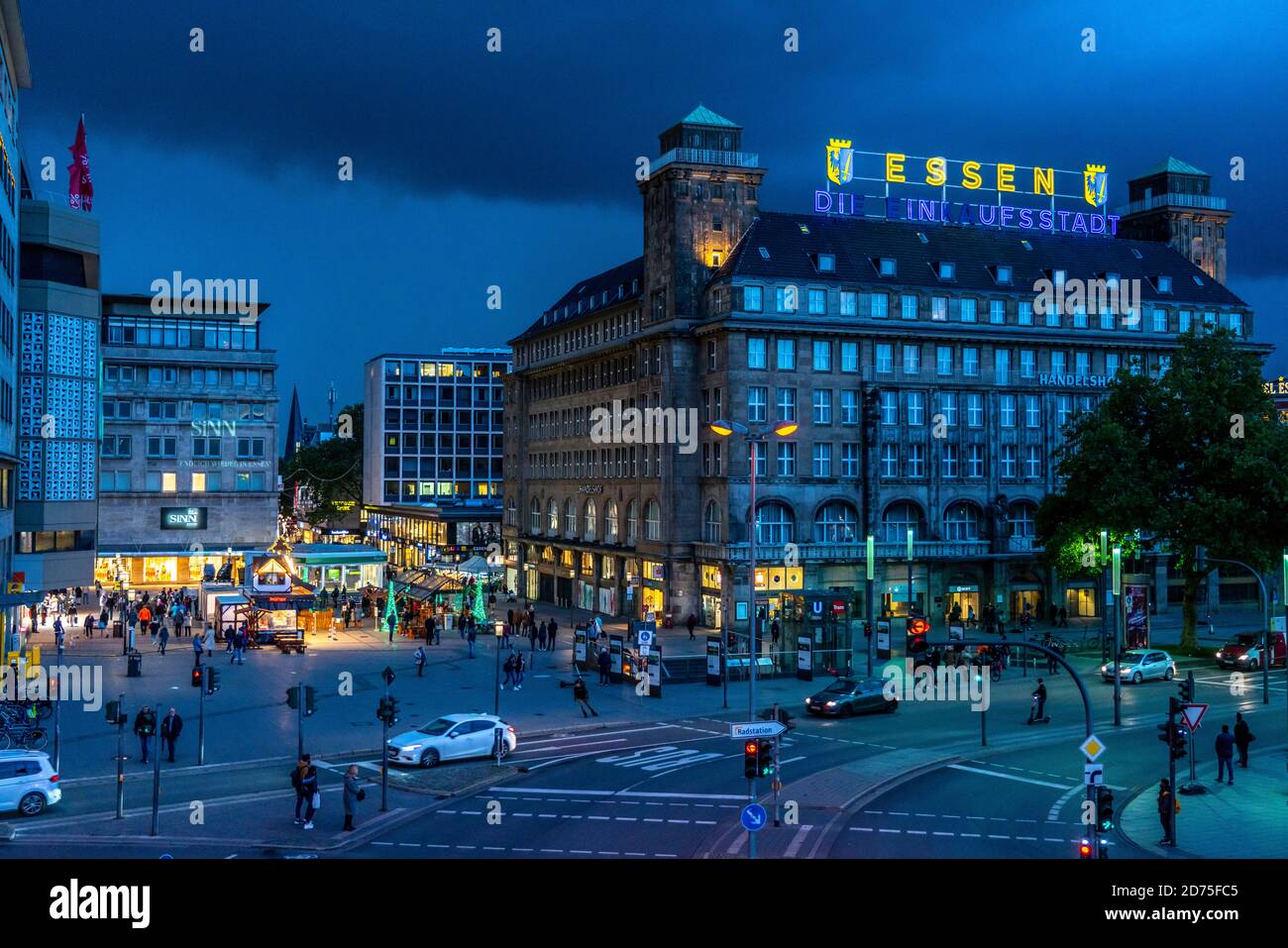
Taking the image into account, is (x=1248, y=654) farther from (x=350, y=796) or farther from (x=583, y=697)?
(x=350, y=796)

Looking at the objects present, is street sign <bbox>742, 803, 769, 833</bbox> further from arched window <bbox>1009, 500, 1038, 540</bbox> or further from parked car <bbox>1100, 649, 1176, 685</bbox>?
arched window <bbox>1009, 500, 1038, 540</bbox>

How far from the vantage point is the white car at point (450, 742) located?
33000mm

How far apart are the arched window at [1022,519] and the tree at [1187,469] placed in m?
13.3

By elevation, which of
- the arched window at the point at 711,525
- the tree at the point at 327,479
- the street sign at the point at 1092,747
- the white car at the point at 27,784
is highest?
the tree at the point at 327,479

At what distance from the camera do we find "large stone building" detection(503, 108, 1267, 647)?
229 ft

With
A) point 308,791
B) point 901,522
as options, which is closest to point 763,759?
point 308,791

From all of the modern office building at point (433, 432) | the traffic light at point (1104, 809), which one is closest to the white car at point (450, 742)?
the traffic light at point (1104, 809)

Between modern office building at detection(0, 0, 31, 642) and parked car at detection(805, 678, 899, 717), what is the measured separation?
29421 millimetres

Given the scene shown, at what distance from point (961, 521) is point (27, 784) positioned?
193 feet

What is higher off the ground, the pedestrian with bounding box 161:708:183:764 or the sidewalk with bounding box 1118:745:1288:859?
the pedestrian with bounding box 161:708:183:764

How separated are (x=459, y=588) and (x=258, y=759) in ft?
118

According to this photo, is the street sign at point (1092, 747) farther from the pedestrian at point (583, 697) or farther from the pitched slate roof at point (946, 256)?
the pitched slate roof at point (946, 256)

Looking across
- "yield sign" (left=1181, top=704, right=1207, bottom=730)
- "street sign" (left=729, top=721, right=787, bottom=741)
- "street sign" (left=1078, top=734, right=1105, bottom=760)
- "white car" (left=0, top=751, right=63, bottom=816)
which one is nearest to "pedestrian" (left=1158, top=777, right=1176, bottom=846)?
"street sign" (left=1078, top=734, right=1105, bottom=760)
